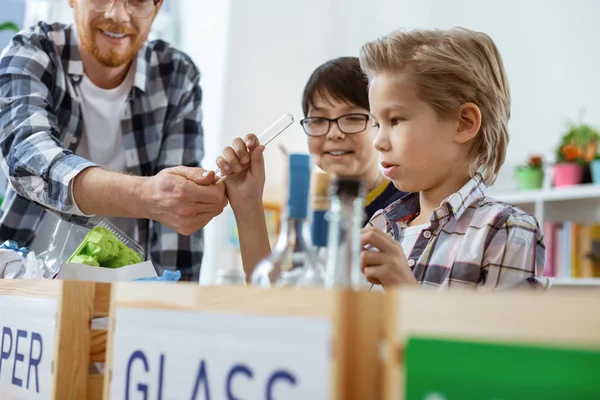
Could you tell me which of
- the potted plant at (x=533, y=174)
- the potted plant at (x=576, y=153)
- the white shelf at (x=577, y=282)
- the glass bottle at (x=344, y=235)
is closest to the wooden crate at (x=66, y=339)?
the glass bottle at (x=344, y=235)

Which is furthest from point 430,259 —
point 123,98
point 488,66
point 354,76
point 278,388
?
point 123,98

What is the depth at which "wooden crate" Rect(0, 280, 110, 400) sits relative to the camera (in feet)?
2.65

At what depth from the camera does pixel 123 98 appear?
188 centimetres

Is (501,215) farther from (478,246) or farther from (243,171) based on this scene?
(243,171)

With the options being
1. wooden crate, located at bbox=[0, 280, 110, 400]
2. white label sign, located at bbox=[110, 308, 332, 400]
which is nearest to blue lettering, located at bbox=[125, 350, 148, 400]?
white label sign, located at bbox=[110, 308, 332, 400]

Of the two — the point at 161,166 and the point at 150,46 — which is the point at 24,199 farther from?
the point at 150,46

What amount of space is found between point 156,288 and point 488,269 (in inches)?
22.7

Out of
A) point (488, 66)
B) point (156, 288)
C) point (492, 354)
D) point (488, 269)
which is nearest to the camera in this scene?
point (492, 354)

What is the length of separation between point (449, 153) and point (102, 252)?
587mm

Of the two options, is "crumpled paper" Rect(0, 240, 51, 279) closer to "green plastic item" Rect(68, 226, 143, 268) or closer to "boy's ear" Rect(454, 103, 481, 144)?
"green plastic item" Rect(68, 226, 143, 268)

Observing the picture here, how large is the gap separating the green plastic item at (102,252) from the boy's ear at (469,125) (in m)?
0.58

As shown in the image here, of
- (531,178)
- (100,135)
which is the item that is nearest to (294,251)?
(100,135)

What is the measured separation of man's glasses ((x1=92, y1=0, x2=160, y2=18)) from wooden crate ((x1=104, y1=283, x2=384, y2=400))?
→ 1228mm

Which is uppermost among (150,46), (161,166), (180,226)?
(150,46)
